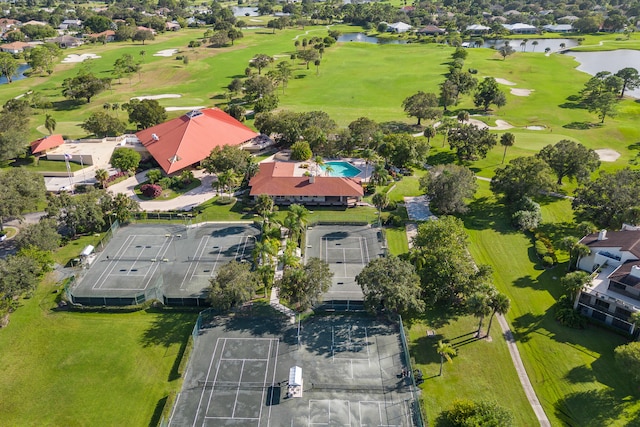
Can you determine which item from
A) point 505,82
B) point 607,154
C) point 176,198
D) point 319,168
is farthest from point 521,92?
point 176,198

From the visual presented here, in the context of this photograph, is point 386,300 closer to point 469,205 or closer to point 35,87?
point 469,205

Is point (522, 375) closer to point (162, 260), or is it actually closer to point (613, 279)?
point (613, 279)

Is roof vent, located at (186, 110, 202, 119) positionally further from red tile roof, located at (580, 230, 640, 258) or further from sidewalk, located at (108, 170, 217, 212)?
red tile roof, located at (580, 230, 640, 258)

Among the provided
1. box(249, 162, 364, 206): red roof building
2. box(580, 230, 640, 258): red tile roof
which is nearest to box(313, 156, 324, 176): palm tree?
box(249, 162, 364, 206): red roof building

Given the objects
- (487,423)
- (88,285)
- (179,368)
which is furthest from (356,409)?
(88,285)

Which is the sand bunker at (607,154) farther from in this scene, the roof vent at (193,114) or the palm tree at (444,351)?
the roof vent at (193,114)

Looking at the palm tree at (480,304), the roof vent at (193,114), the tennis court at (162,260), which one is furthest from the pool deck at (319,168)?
the palm tree at (480,304)
